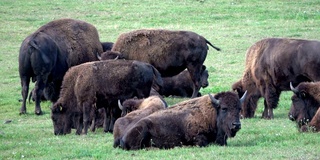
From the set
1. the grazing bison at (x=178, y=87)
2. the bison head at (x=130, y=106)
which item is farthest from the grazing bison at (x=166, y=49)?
the bison head at (x=130, y=106)

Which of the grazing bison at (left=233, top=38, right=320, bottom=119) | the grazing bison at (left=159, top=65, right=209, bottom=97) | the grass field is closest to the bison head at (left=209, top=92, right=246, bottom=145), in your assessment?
the grass field

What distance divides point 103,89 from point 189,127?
11.5 feet

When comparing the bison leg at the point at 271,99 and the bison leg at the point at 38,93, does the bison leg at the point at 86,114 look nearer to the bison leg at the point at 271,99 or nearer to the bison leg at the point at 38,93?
the bison leg at the point at 38,93

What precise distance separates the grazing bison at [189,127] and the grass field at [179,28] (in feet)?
0.95

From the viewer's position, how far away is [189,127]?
13094 mm

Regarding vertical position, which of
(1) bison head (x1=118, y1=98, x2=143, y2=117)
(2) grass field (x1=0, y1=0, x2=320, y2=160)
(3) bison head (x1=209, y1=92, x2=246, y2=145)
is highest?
(3) bison head (x1=209, y1=92, x2=246, y2=145)

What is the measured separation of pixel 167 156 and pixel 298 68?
573 centimetres

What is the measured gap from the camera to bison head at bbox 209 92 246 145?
12.9 metres

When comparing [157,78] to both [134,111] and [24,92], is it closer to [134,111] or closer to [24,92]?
[134,111]

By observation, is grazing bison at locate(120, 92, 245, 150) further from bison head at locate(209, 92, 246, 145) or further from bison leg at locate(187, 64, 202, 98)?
bison leg at locate(187, 64, 202, 98)

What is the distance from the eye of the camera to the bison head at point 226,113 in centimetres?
1288

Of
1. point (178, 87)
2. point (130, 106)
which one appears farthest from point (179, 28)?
point (130, 106)

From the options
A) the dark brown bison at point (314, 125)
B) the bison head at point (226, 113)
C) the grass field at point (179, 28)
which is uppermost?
the bison head at point (226, 113)

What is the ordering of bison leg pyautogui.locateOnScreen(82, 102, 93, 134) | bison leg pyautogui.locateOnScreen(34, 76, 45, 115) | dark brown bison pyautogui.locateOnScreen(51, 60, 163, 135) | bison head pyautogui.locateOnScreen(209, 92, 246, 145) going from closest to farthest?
bison head pyautogui.locateOnScreen(209, 92, 246, 145) → bison leg pyautogui.locateOnScreen(82, 102, 93, 134) → dark brown bison pyautogui.locateOnScreen(51, 60, 163, 135) → bison leg pyautogui.locateOnScreen(34, 76, 45, 115)
